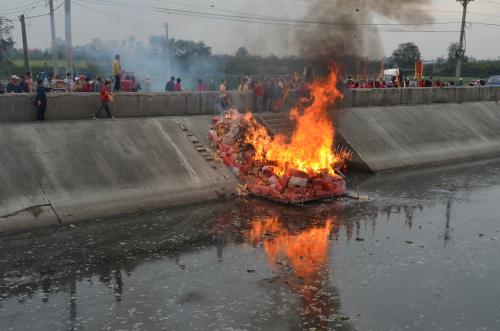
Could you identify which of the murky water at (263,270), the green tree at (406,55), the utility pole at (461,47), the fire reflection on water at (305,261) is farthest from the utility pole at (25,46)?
the green tree at (406,55)

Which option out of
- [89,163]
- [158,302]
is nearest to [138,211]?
[89,163]

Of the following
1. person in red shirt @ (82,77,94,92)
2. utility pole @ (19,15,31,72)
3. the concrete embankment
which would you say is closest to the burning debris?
the concrete embankment

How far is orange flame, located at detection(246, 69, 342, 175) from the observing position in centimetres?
1922

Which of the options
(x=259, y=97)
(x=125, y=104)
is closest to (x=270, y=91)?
(x=259, y=97)

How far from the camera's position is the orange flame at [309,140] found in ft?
63.1

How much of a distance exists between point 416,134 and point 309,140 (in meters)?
10.4

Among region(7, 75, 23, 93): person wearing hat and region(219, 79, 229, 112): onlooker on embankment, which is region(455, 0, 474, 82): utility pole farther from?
region(7, 75, 23, 93): person wearing hat

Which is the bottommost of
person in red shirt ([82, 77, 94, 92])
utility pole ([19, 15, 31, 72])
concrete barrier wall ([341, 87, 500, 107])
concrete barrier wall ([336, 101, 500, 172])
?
concrete barrier wall ([336, 101, 500, 172])

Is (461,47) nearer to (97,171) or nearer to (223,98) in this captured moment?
(223,98)

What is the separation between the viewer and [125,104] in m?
21.2

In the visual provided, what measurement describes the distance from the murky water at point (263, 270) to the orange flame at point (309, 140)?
83.5 inches

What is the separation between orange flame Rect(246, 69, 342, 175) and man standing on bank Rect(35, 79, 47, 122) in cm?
702

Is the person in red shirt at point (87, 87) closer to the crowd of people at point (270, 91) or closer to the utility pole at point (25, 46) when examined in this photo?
the crowd of people at point (270, 91)

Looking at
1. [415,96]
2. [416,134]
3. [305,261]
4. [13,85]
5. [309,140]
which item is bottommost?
[305,261]
